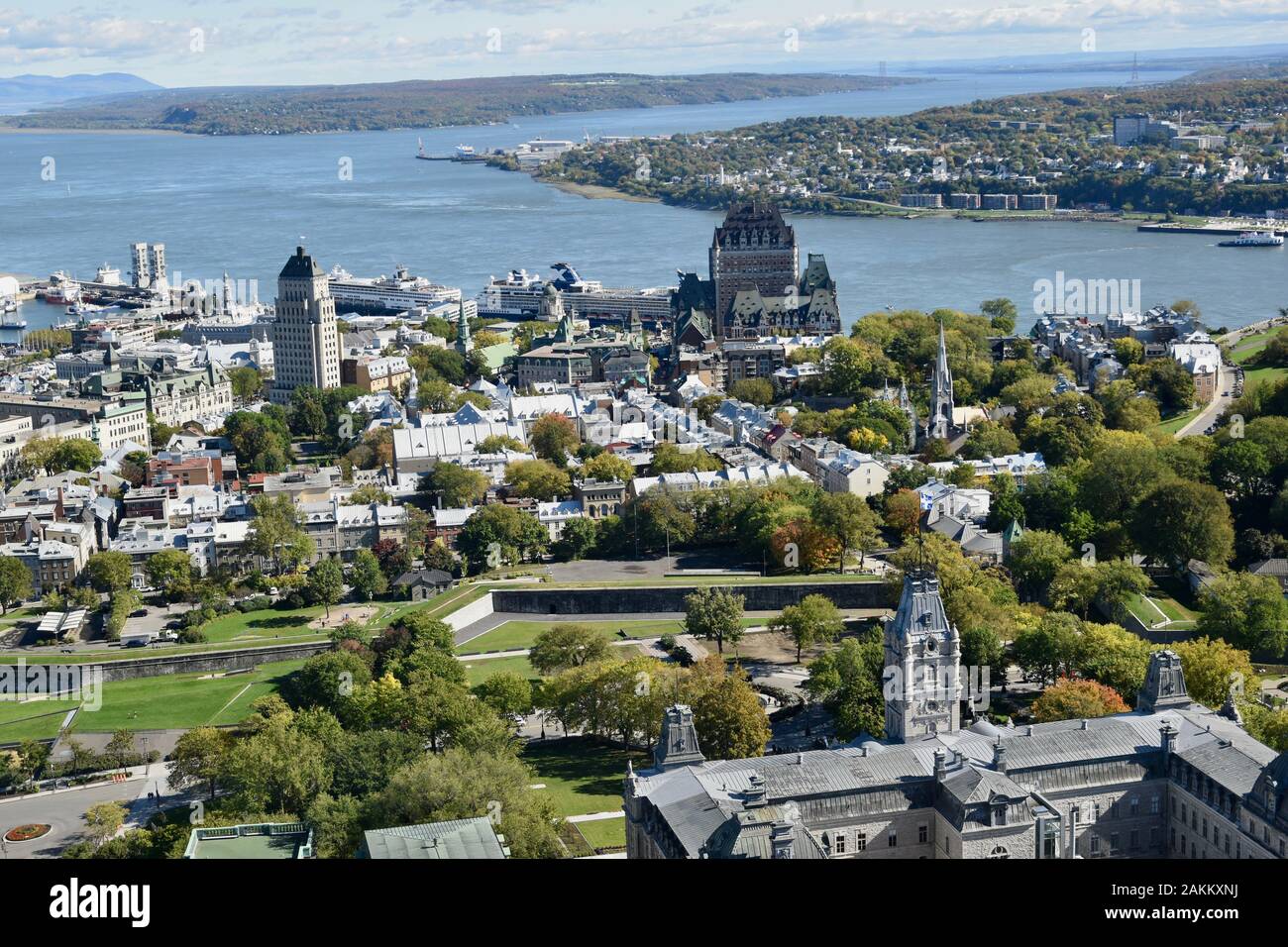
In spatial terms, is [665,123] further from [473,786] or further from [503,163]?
[473,786]

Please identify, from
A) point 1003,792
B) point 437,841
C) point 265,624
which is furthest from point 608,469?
point 437,841

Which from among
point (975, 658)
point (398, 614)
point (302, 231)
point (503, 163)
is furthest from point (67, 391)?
point (503, 163)

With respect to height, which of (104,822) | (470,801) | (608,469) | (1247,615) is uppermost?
(470,801)

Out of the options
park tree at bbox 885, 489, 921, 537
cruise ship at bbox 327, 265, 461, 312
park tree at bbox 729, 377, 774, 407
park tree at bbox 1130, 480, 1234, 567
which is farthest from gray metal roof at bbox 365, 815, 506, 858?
cruise ship at bbox 327, 265, 461, 312

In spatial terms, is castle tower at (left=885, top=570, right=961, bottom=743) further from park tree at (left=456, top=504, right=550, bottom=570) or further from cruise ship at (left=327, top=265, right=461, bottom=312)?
cruise ship at (left=327, top=265, right=461, bottom=312)

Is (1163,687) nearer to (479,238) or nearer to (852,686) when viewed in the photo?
(852,686)

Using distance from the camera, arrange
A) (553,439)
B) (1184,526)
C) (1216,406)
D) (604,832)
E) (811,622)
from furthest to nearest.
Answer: (1216,406) < (553,439) < (1184,526) < (811,622) < (604,832)
